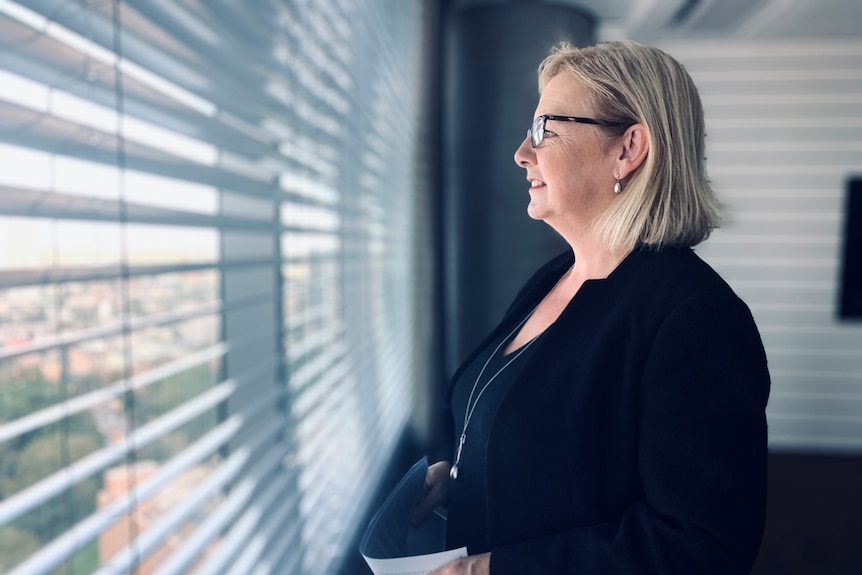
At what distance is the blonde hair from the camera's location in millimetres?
882

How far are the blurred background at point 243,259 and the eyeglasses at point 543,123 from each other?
178mm

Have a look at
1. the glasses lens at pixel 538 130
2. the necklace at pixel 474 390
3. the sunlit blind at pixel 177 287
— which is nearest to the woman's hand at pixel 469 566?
the necklace at pixel 474 390

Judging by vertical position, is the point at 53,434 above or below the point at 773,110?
below

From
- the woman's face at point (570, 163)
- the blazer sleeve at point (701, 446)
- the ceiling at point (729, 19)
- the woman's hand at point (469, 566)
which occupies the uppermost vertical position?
the ceiling at point (729, 19)

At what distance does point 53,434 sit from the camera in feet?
2.15

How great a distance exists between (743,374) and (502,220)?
766mm

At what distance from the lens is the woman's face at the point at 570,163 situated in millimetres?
900

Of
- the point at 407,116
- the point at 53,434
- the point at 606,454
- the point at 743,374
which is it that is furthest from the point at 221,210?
the point at 407,116

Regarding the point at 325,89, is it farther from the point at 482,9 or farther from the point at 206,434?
the point at 206,434

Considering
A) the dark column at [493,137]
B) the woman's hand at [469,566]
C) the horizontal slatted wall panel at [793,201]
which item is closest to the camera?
the woman's hand at [469,566]

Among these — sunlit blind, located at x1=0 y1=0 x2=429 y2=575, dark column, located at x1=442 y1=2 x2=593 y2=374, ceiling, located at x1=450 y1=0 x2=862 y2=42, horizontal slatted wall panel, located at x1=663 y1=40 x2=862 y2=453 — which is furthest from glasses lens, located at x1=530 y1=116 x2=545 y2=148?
horizontal slatted wall panel, located at x1=663 y1=40 x2=862 y2=453

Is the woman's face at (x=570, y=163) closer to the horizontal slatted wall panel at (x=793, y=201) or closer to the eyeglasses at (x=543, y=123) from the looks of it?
the eyeglasses at (x=543, y=123)

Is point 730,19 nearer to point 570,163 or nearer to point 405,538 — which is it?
point 570,163

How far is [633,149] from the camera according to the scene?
90 cm
